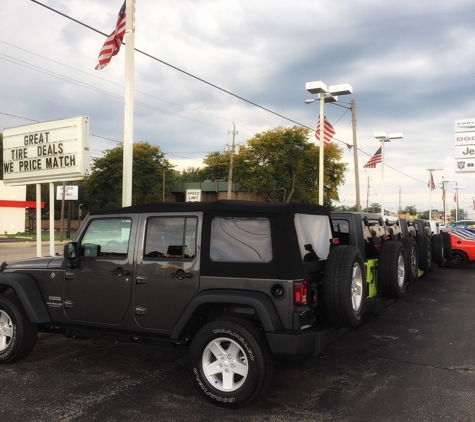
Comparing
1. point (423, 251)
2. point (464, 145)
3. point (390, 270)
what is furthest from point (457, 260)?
point (390, 270)

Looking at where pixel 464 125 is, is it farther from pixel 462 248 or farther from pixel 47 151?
pixel 47 151

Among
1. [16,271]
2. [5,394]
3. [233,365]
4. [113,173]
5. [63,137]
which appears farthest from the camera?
[113,173]

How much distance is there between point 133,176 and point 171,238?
186ft

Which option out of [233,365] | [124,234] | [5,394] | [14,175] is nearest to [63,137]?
[14,175]

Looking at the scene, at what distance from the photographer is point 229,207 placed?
4.50m

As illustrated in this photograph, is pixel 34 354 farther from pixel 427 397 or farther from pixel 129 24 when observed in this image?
pixel 129 24

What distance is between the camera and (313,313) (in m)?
Result: 4.34

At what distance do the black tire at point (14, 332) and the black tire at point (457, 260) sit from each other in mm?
15865

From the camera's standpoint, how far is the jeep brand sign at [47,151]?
916 cm

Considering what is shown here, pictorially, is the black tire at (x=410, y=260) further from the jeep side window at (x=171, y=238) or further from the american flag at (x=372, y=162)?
the american flag at (x=372, y=162)

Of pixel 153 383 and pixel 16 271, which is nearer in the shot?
pixel 153 383

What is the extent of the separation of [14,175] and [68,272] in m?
6.13

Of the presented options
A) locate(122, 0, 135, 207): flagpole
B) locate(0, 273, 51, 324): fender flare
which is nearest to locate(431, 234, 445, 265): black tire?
locate(122, 0, 135, 207): flagpole

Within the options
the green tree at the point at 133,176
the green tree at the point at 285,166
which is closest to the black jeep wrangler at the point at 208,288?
the green tree at the point at 285,166
